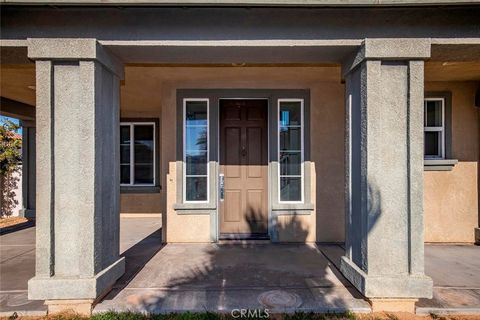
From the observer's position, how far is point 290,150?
5.07 meters

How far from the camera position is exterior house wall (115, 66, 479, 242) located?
16.3 ft

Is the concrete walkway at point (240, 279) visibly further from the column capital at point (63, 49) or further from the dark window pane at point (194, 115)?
the column capital at point (63, 49)

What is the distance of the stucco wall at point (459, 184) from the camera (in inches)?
196

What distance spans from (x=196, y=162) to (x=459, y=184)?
A: 4.81 m

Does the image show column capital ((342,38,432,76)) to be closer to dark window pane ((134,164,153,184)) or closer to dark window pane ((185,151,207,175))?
dark window pane ((185,151,207,175))

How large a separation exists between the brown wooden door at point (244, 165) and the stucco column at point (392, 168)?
252 centimetres

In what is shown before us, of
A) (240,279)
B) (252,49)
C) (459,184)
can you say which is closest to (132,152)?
(240,279)

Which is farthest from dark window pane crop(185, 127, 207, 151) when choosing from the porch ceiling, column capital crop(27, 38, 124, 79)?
column capital crop(27, 38, 124, 79)

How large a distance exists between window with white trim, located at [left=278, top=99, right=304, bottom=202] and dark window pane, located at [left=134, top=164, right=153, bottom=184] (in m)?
4.34

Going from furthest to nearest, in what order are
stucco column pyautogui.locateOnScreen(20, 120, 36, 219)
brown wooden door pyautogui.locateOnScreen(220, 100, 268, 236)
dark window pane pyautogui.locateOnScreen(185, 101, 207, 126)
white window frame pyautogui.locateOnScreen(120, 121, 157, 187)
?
white window frame pyautogui.locateOnScreen(120, 121, 157, 187)
stucco column pyautogui.locateOnScreen(20, 120, 36, 219)
brown wooden door pyautogui.locateOnScreen(220, 100, 268, 236)
dark window pane pyautogui.locateOnScreen(185, 101, 207, 126)

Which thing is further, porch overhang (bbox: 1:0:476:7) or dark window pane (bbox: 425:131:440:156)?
dark window pane (bbox: 425:131:440:156)

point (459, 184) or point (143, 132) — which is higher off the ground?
point (143, 132)

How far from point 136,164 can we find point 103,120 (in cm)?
505

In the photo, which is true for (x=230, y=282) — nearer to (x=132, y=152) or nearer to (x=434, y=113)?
(x=434, y=113)
